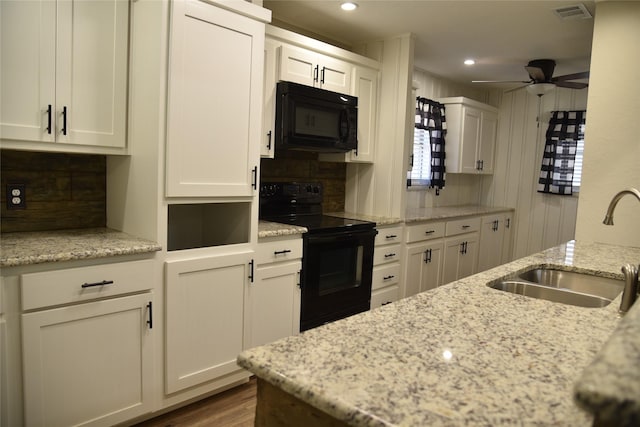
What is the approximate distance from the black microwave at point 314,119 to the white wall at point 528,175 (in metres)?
3.09

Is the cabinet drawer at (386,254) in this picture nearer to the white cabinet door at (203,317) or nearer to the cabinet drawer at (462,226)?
the cabinet drawer at (462,226)

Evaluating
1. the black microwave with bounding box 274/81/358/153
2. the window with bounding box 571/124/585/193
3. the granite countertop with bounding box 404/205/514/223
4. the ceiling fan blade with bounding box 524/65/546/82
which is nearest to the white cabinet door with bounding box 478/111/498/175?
the granite countertop with bounding box 404/205/514/223

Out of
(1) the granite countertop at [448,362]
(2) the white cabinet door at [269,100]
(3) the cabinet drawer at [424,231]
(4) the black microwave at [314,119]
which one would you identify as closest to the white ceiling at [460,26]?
(2) the white cabinet door at [269,100]

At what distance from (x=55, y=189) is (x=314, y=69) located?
1.80 meters

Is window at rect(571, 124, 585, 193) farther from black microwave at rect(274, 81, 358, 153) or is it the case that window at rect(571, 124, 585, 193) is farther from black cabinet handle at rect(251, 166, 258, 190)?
black cabinet handle at rect(251, 166, 258, 190)

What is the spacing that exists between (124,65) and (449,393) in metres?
2.19

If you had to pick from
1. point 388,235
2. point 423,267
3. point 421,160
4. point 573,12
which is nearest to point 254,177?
point 388,235

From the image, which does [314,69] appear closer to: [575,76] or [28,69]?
A: [28,69]

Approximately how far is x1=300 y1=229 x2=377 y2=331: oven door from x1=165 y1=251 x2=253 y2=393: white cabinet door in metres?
0.50

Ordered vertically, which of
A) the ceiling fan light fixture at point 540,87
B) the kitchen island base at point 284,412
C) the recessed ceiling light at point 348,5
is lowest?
the kitchen island base at point 284,412

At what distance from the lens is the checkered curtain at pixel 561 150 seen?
507 cm

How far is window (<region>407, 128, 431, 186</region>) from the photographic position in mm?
4770

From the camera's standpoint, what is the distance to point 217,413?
7.84ft

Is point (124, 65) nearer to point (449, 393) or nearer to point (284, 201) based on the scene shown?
point (284, 201)
